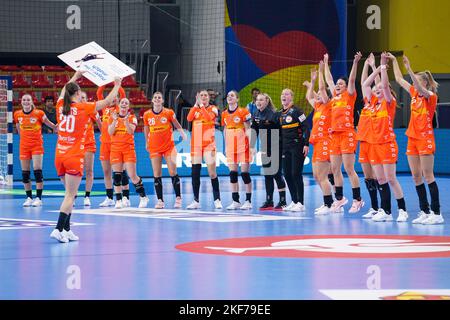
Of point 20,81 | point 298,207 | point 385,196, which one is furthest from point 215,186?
point 20,81

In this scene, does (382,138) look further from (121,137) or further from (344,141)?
(121,137)

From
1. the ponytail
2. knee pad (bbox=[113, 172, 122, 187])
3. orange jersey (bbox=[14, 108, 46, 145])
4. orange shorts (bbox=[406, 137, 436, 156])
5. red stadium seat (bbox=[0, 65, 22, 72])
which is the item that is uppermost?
red stadium seat (bbox=[0, 65, 22, 72])

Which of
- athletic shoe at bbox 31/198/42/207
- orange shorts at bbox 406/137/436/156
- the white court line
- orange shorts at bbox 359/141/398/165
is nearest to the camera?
orange shorts at bbox 406/137/436/156

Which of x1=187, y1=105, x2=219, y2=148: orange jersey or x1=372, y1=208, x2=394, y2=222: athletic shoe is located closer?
x1=372, y1=208, x2=394, y2=222: athletic shoe

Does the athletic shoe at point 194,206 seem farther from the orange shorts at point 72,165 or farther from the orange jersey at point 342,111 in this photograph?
the orange shorts at point 72,165

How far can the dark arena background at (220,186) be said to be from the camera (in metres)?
8.19

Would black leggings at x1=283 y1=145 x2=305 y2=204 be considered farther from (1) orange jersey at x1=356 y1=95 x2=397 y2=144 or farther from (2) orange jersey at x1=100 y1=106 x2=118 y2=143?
(2) orange jersey at x1=100 y1=106 x2=118 y2=143

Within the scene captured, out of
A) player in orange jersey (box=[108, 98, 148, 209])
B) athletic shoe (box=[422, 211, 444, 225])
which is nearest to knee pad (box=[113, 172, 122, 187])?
player in orange jersey (box=[108, 98, 148, 209])

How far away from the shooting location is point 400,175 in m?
24.8

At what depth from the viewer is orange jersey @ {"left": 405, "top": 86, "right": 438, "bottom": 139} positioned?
1259 cm

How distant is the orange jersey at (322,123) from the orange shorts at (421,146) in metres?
2.34

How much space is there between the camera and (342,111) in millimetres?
14625

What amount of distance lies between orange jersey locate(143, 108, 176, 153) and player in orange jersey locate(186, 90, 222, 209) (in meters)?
0.40

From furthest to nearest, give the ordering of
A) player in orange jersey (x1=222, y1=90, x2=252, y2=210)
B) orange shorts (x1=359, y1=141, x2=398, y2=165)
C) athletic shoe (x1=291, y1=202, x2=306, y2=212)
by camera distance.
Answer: player in orange jersey (x1=222, y1=90, x2=252, y2=210), athletic shoe (x1=291, y1=202, x2=306, y2=212), orange shorts (x1=359, y1=141, x2=398, y2=165)
